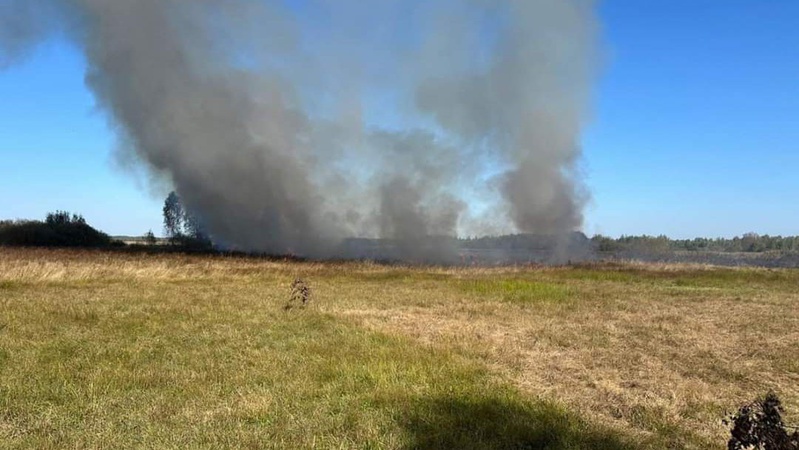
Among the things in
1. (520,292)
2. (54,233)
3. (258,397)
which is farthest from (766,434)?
(54,233)

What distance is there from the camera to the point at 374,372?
7.76 m

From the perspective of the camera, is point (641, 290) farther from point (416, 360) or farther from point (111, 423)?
point (111, 423)

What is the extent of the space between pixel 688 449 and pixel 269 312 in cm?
1043

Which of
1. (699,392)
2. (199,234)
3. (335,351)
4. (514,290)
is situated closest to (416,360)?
(335,351)

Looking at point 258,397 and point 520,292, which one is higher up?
point 520,292

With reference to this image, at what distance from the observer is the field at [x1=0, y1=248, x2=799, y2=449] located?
556 cm

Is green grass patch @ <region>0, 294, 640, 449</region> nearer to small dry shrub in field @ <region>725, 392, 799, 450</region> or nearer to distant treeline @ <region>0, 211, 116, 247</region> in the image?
small dry shrub in field @ <region>725, 392, 799, 450</region>

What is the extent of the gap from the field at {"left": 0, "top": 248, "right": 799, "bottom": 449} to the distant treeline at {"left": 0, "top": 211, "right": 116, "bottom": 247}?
4006 cm

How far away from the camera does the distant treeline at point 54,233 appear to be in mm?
50906

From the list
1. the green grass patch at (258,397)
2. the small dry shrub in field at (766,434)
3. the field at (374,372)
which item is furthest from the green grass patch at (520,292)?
the small dry shrub in field at (766,434)

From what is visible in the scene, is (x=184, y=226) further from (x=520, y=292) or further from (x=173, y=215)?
(x=520, y=292)

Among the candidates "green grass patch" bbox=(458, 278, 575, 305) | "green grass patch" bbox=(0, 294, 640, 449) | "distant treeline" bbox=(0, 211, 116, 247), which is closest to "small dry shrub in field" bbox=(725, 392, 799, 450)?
"green grass patch" bbox=(0, 294, 640, 449)

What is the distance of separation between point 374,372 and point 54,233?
55400 mm

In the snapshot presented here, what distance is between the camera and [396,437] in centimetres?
536
